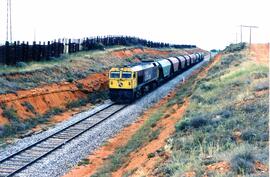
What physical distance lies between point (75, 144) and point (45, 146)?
1.46 m

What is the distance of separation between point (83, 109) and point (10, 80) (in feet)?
18.8

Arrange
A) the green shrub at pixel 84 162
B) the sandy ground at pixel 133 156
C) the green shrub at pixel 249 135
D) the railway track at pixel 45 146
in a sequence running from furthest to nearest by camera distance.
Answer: the green shrub at pixel 84 162, the railway track at pixel 45 146, the sandy ground at pixel 133 156, the green shrub at pixel 249 135

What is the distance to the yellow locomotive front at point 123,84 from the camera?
115ft

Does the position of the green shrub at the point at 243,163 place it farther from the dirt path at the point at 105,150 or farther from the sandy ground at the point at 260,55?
the sandy ground at the point at 260,55

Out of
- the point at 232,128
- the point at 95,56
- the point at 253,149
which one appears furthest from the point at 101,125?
the point at 95,56

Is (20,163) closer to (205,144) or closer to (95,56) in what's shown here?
(205,144)

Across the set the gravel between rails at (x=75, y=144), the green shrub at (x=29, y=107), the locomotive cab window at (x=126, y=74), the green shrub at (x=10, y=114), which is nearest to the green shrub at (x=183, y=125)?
the gravel between rails at (x=75, y=144)

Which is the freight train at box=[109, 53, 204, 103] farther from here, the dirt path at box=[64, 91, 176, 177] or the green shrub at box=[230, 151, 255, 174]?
the green shrub at box=[230, 151, 255, 174]

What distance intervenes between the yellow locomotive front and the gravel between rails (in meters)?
1.70

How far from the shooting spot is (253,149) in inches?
478

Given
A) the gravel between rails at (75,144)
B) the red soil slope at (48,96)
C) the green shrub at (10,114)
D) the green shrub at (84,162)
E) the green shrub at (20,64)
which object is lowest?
the green shrub at (84,162)

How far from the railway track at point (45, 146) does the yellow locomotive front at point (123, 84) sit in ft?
17.0

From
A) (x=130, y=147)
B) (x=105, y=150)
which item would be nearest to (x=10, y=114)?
(x=105, y=150)

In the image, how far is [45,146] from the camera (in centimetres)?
2120
